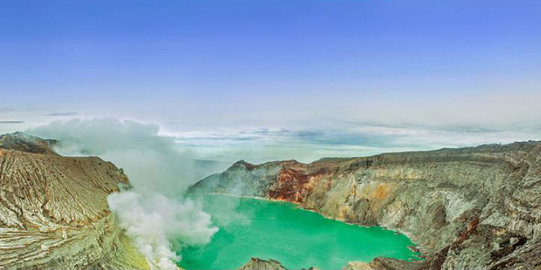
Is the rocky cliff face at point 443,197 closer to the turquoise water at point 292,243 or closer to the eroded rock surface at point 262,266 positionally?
the turquoise water at point 292,243

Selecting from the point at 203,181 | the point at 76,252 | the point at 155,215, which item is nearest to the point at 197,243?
the point at 155,215

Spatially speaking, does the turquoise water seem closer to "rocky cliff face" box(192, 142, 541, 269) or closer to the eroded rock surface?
"rocky cliff face" box(192, 142, 541, 269)

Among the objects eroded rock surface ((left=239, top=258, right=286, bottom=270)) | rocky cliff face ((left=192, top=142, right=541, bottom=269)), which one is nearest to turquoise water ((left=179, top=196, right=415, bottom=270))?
rocky cliff face ((left=192, top=142, right=541, bottom=269))

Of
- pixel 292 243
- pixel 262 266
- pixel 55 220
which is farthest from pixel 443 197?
pixel 55 220

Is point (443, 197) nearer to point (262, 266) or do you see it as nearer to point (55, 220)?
point (262, 266)

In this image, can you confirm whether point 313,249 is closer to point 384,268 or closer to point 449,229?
point 384,268
